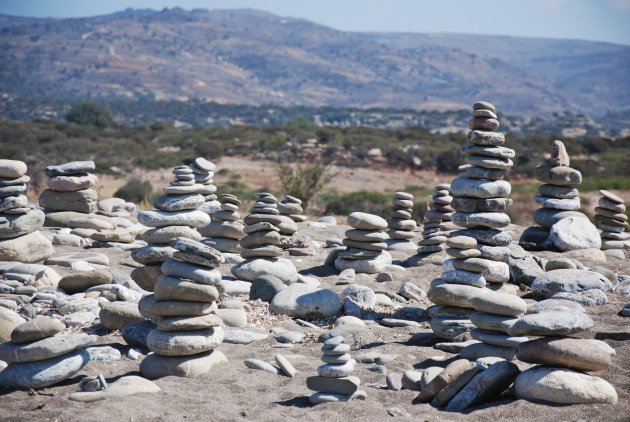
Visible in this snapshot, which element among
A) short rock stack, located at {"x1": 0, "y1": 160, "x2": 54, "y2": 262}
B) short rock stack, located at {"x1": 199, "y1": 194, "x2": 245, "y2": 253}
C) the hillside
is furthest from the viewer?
the hillside

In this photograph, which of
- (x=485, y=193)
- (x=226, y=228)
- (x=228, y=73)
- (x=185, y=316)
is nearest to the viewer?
(x=185, y=316)

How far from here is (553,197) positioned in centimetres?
1479

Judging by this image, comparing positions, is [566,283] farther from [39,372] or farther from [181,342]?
[39,372]

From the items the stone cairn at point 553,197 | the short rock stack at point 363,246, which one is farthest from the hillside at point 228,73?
the short rock stack at point 363,246

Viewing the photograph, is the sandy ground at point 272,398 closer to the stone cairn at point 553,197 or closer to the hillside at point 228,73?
the stone cairn at point 553,197

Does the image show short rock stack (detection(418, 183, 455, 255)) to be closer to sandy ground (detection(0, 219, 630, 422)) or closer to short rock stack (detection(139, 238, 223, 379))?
sandy ground (detection(0, 219, 630, 422))

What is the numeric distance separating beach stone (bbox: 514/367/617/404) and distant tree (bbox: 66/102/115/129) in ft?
166

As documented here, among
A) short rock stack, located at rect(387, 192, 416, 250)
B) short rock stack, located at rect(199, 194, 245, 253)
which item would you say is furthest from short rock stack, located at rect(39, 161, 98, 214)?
short rock stack, located at rect(387, 192, 416, 250)

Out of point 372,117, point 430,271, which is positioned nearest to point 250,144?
point 430,271

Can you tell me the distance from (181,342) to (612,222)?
10.6 meters

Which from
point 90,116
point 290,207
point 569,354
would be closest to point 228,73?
point 90,116

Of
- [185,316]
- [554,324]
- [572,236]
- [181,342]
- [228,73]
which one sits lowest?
[228,73]

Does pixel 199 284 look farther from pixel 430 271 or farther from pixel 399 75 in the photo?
pixel 399 75

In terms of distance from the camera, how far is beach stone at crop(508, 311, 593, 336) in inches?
275
